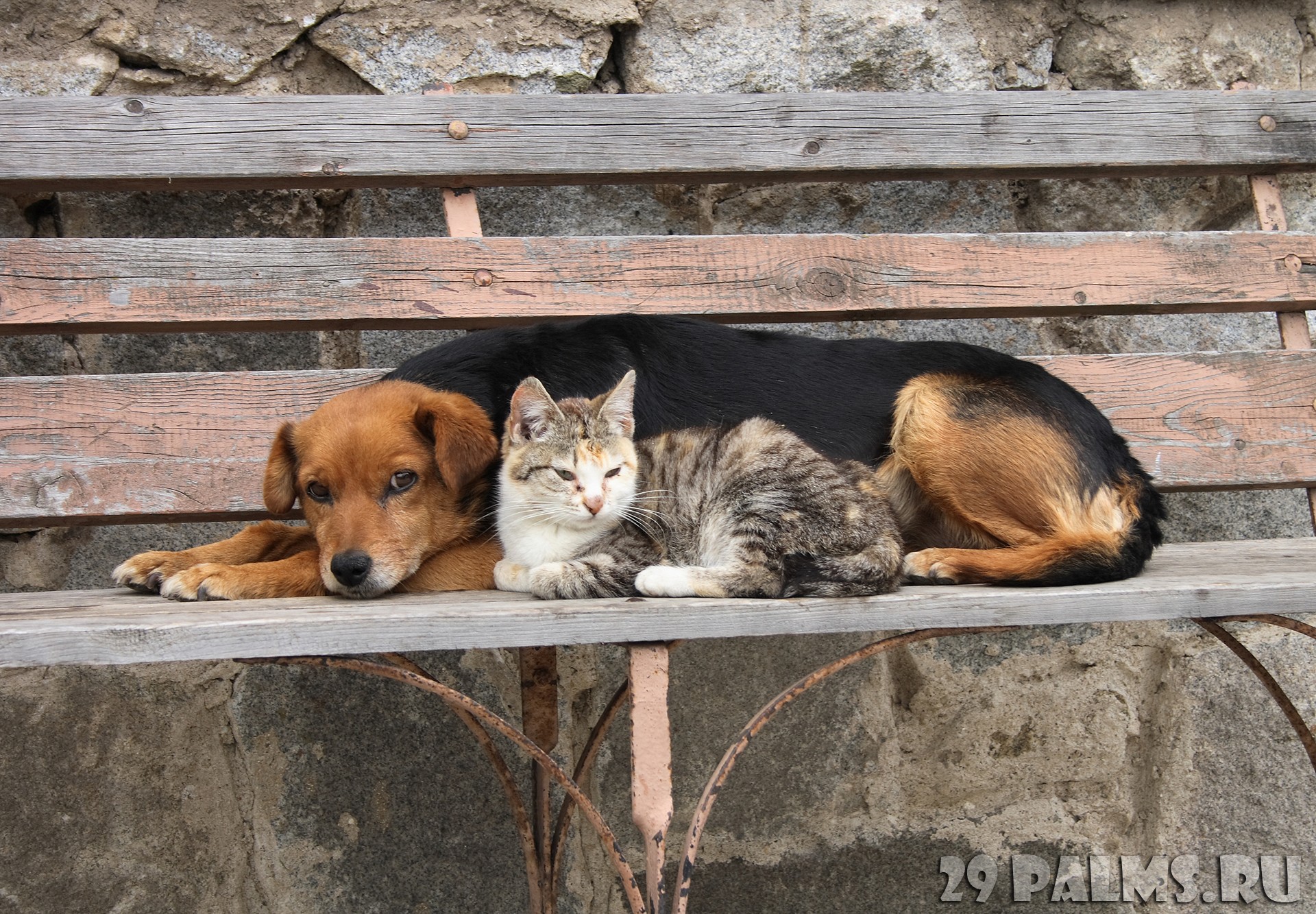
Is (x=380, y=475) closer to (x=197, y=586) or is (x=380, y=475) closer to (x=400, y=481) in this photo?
(x=400, y=481)

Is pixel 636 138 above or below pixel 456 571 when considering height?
above

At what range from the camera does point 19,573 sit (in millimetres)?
3072

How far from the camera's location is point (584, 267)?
3.15 meters

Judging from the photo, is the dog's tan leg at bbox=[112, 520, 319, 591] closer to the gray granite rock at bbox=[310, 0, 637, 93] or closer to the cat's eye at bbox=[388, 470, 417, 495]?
the cat's eye at bbox=[388, 470, 417, 495]

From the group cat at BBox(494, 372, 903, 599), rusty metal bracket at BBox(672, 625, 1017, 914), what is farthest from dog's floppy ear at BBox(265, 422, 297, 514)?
rusty metal bracket at BBox(672, 625, 1017, 914)

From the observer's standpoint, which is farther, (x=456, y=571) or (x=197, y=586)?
(x=456, y=571)

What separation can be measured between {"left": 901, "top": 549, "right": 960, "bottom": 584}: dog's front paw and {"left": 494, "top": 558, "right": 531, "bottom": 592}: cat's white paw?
2.70 feet

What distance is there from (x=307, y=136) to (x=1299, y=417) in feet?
9.95

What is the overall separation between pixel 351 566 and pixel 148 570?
0.58 m

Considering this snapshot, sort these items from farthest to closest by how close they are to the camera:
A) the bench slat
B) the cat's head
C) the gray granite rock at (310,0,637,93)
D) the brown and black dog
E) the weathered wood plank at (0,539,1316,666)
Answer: the gray granite rock at (310,0,637,93) → the bench slat → the cat's head → the brown and black dog → the weathered wood plank at (0,539,1316,666)

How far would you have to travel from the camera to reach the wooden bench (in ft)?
9.64

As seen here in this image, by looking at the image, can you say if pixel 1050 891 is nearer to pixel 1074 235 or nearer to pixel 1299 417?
pixel 1299 417

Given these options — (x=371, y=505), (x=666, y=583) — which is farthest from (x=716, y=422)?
(x=371, y=505)

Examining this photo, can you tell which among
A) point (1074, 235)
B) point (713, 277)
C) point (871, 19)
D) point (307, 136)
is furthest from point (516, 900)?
point (871, 19)
